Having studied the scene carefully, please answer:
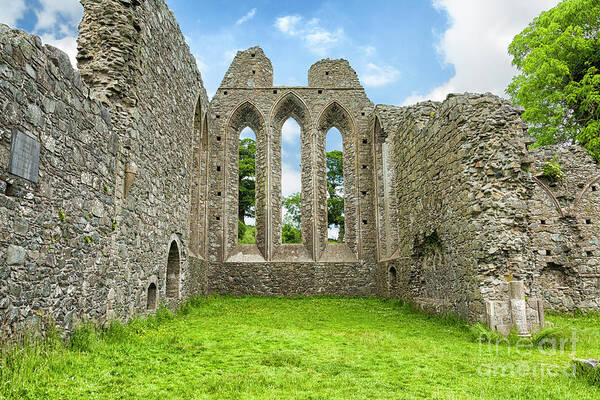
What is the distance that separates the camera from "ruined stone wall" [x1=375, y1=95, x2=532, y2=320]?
6.80m

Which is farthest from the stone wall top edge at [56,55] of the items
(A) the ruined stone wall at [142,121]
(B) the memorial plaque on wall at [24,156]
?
(A) the ruined stone wall at [142,121]

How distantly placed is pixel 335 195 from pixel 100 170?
18.4m

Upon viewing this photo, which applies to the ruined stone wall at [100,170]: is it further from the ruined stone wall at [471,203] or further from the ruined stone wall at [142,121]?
the ruined stone wall at [471,203]

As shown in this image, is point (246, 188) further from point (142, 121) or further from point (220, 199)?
point (142, 121)

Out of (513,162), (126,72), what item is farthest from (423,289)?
(126,72)

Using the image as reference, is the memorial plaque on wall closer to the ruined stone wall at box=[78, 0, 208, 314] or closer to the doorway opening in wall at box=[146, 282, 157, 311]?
the ruined stone wall at box=[78, 0, 208, 314]

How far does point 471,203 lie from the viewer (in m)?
7.17

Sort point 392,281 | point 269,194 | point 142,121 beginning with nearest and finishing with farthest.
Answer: point 142,121, point 392,281, point 269,194

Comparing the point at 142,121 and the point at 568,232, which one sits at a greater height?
the point at 142,121

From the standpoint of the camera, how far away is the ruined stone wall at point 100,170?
12.9ft

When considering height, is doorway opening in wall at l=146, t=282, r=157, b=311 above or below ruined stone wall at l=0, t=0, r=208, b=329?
below

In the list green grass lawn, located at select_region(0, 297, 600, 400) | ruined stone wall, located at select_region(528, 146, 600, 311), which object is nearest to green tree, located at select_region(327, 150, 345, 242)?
ruined stone wall, located at select_region(528, 146, 600, 311)

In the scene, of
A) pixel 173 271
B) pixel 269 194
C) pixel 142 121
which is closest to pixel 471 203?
pixel 142 121

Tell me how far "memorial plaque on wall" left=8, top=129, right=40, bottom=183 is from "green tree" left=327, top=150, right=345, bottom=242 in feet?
56.1
